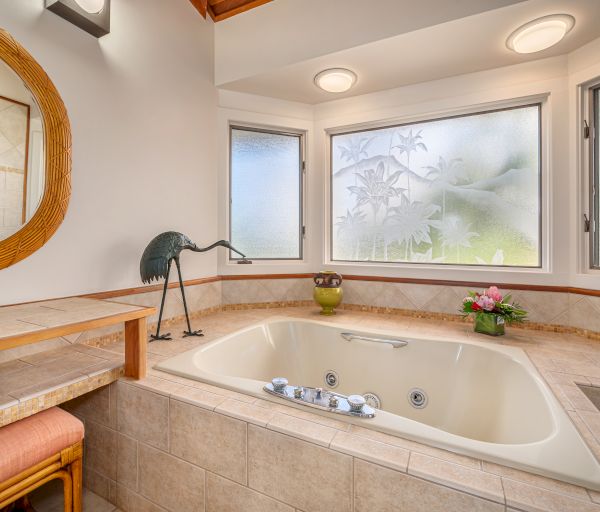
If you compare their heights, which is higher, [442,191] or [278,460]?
[442,191]

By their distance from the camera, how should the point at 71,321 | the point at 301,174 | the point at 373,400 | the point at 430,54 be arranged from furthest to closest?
the point at 301,174, the point at 430,54, the point at 373,400, the point at 71,321

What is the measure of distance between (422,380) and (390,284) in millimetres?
755

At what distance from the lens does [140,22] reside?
1.75m

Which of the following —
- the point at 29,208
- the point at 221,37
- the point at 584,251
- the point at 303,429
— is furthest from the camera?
the point at 221,37

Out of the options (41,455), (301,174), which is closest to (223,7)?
(301,174)

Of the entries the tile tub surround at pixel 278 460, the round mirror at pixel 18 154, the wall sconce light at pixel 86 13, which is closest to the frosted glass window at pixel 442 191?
the tile tub surround at pixel 278 460

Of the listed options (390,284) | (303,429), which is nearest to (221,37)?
(390,284)

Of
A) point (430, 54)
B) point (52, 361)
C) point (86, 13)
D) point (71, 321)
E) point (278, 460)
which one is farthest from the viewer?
point (430, 54)

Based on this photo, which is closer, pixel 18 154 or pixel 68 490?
pixel 68 490

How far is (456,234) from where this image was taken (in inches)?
85.7

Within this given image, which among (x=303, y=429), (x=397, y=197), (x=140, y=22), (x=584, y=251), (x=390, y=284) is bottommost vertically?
(x=303, y=429)

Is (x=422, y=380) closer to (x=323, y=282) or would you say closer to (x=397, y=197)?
(x=323, y=282)

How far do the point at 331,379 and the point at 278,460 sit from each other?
104cm

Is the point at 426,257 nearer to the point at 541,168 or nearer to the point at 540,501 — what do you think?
the point at 541,168
